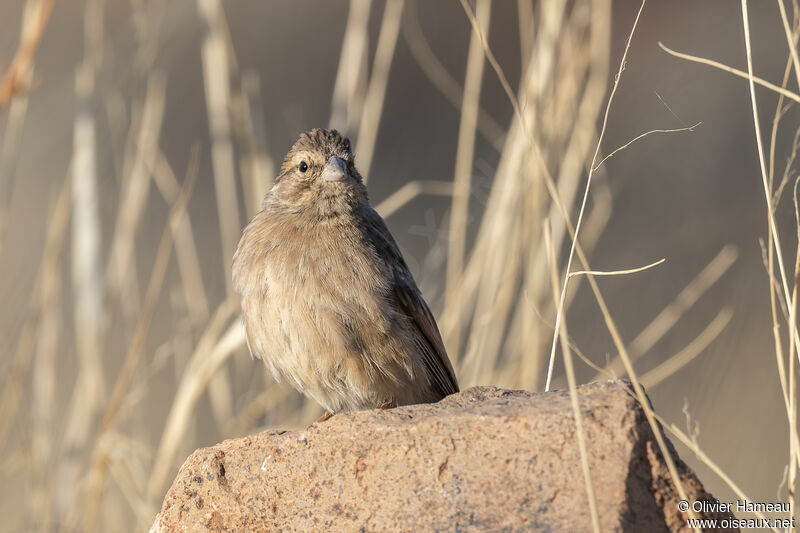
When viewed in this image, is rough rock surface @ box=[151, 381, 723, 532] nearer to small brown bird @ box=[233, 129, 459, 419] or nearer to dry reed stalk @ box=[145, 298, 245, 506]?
small brown bird @ box=[233, 129, 459, 419]

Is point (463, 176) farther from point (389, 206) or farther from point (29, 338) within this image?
point (29, 338)

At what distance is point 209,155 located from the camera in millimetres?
10742

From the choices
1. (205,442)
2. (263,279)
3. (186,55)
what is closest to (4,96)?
(263,279)

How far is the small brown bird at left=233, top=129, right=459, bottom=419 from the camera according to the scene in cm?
404

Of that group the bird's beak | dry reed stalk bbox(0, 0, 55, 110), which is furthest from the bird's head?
dry reed stalk bbox(0, 0, 55, 110)

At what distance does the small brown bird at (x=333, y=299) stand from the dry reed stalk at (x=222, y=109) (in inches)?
28.8

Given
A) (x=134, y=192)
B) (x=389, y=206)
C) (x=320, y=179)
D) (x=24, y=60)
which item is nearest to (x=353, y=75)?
(x=389, y=206)

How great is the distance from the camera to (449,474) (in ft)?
8.44

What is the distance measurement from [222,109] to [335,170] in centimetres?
117

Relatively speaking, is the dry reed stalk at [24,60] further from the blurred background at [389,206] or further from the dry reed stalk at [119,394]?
the dry reed stalk at [119,394]

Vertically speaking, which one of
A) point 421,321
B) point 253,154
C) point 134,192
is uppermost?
point 253,154

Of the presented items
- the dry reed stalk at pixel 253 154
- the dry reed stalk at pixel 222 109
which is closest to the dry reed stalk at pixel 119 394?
the dry reed stalk at pixel 222 109

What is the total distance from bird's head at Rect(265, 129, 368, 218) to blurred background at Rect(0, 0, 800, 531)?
0.43m

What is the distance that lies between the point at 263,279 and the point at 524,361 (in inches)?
51.1
